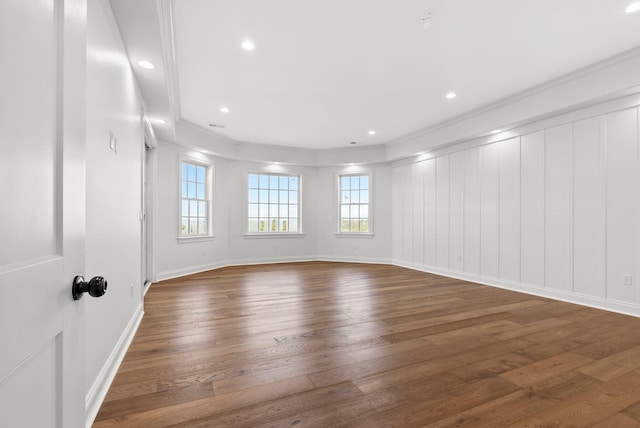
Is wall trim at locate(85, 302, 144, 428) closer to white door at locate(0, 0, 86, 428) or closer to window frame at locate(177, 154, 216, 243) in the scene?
white door at locate(0, 0, 86, 428)

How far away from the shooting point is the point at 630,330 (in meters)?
2.91

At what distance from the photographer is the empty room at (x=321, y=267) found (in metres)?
0.73

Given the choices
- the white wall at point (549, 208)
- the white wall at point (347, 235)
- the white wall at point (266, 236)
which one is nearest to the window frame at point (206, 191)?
the white wall at point (266, 236)

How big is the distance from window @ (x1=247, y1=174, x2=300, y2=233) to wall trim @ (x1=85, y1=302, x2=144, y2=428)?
449 centimetres

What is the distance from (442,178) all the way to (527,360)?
4.16 m

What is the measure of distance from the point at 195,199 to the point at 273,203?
1977 mm

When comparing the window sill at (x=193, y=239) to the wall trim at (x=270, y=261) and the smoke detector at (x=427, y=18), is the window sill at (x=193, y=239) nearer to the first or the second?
the wall trim at (x=270, y=261)

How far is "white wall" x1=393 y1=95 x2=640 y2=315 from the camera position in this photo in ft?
11.4

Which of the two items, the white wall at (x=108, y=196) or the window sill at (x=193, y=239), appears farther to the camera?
the window sill at (x=193, y=239)

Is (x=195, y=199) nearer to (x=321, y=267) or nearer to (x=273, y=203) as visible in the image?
(x=273, y=203)

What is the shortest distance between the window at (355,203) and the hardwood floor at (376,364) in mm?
3735

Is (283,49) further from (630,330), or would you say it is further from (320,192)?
(320,192)

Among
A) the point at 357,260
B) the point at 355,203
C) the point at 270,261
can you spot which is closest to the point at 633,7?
the point at 355,203

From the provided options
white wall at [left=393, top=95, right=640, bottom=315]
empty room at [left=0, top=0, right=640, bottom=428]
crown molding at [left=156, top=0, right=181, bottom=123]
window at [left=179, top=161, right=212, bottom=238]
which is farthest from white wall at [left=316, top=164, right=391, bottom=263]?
crown molding at [left=156, top=0, right=181, bottom=123]
